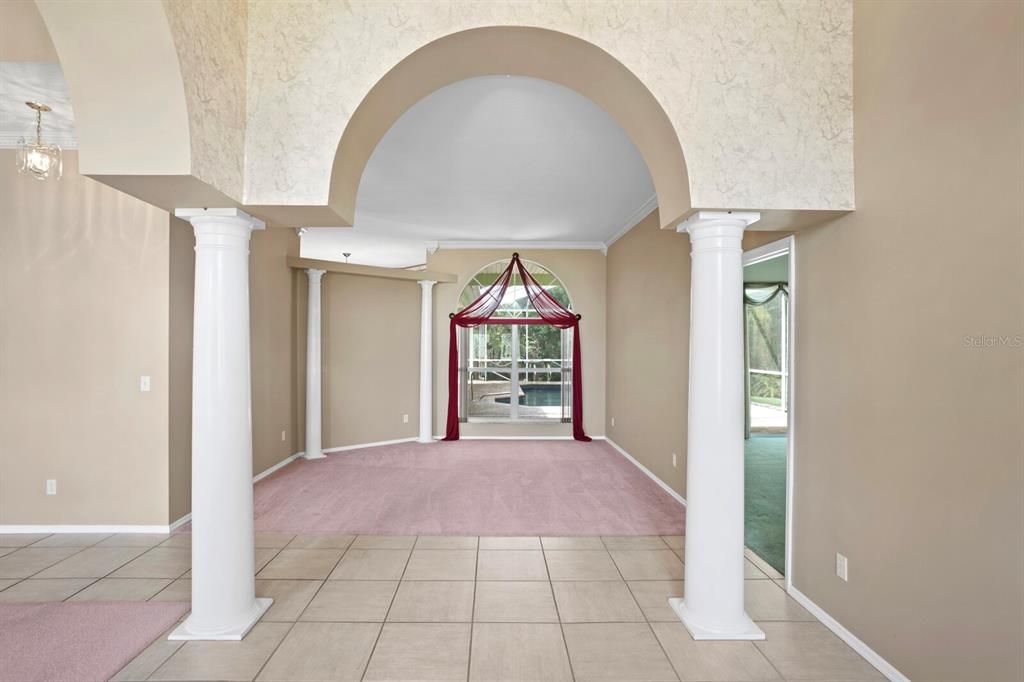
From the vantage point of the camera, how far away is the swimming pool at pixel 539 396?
23.9ft

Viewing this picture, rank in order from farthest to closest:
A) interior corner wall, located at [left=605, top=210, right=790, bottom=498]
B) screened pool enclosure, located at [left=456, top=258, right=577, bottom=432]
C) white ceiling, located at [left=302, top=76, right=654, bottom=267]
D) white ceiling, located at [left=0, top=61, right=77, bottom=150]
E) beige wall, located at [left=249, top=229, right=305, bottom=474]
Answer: screened pool enclosure, located at [left=456, top=258, right=577, bottom=432] < beige wall, located at [left=249, top=229, right=305, bottom=474] < interior corner wall, located at [left=605, top=210, right=790, bottom=498] < white ceiling, located at [left=302, top=76, right=654, bottom=267] < white ceiling, located at [left=0, top=61, right=77, bottom=150]

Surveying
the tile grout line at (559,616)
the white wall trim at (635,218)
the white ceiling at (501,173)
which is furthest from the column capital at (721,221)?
the white wall trim at (635,218)

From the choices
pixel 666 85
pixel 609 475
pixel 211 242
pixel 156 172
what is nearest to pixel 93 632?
pixel 211 242

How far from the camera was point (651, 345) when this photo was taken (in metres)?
5.11

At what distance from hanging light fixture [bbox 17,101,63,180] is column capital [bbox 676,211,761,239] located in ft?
11.8

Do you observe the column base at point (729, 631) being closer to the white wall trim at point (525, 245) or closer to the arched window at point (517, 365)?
the arched window at point (517, 365)

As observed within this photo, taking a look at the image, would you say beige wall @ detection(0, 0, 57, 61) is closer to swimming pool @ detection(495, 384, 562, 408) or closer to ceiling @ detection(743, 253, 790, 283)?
swimming pool @ detection(495, 384, 562, 408)

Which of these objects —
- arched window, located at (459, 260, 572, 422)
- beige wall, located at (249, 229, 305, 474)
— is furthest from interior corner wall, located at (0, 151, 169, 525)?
arched window, located at (459, 260, 572, 422)

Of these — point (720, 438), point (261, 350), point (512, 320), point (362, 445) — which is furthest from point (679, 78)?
point (362, 445)

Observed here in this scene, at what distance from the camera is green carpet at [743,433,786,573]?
11.2ft

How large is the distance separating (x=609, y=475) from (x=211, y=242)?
416cm

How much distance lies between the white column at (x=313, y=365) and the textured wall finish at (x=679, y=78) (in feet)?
12.4

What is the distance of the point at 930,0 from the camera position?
1882 mm

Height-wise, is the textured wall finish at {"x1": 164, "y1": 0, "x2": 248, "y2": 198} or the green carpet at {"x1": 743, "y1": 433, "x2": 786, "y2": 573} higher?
the textured wall finish at {"x1": 164, "y1": 0, "x2": 248, "y2": 198}
